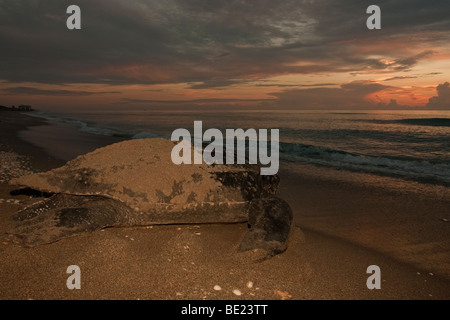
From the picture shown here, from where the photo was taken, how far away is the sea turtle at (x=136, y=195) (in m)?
3.20

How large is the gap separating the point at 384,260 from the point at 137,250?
8.92ft

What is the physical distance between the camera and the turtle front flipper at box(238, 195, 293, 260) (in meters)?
2.86

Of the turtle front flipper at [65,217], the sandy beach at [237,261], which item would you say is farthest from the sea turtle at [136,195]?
the sandy beach at [237,261]

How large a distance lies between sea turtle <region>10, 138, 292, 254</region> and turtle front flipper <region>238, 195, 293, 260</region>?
0.05ft

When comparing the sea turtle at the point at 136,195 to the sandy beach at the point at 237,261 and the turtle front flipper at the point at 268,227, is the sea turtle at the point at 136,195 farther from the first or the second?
the sandy beach at the point at 237,261

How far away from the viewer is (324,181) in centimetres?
641

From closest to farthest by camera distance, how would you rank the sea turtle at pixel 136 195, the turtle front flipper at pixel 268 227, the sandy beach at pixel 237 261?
the sandy beach at pixel 237 261 → the turtle front flipper at pixel 268 227 → the sea turtle at pixel 136 195

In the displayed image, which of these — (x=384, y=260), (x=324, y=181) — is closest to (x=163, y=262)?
(x=384, y=260)

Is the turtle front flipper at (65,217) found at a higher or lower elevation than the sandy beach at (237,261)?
higher

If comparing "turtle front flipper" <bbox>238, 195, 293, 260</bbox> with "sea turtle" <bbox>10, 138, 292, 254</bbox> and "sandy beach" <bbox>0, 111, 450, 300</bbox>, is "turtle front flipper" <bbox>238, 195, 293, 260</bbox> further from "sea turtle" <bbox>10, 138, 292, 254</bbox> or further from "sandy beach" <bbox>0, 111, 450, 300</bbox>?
"sandy beach" <bbox>0, 111, 450, 300</bbox>

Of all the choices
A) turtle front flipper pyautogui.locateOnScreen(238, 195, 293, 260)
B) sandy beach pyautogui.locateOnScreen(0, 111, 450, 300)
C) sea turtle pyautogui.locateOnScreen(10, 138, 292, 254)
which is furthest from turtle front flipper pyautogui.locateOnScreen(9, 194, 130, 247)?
turtle front flipper pyautogui.locateOnScreen(238, 195, 293, 260)

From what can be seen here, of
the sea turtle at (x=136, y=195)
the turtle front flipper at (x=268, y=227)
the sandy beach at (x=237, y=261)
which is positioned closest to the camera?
the sandy beach at (x=237, y=261)

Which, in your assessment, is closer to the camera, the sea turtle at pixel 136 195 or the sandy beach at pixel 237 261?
the sandy beach at pixel 237 261

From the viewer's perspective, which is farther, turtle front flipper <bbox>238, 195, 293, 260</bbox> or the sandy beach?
turtle front flipper <bbox>238, 195, 293, 260</bbox>
